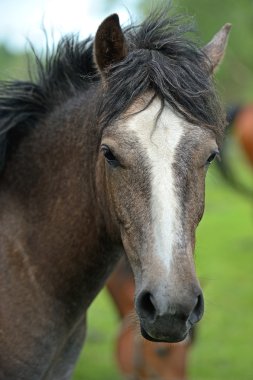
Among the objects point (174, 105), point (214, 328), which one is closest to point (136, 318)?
point (174, 105)

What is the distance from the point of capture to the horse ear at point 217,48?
393cm

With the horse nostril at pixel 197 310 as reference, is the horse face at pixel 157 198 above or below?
above

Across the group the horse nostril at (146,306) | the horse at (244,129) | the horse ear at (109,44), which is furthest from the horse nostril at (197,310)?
the horse at (244,129)

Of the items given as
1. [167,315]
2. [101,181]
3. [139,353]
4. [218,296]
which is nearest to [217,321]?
[218,296]

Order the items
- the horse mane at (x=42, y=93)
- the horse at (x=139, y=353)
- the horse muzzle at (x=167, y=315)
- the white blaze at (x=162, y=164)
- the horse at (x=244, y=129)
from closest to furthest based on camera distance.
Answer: the horse muzzle at (x=167, y=315) < the white blaze at (x=162, y=164) < the horse mane at (x=42, y=93) < the horse at (x=139, y=353) < the horse at (x=244, y=129)

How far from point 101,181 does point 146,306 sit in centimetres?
79

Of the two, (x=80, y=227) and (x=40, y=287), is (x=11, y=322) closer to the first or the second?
(x=40, y=287)

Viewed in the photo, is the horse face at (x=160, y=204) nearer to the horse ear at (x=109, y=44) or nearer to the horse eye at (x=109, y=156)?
the horse eye at (x=109, y=156)

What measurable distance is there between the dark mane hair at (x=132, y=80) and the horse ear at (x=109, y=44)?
0.19 feet

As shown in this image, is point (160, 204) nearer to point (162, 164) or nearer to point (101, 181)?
point (162, 164)

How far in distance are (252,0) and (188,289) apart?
869 inches

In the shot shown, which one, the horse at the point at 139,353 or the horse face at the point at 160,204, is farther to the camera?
the horse at the point at 139,353

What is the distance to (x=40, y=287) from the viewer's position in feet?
12.8

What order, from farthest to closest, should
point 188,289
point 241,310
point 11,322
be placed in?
point 241,310 → point 11,322 → point 188,289
